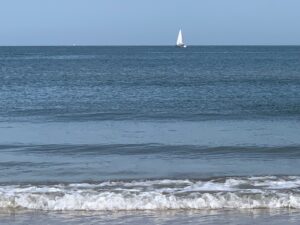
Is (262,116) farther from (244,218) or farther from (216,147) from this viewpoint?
(244,218)

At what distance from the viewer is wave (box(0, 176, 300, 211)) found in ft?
41.0

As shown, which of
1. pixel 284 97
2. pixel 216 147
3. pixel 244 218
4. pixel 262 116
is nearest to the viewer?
pixel 244 218

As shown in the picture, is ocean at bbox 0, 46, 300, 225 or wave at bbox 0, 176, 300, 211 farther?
wave at bbox 0, 176, 300, 211

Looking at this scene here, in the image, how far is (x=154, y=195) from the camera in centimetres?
1302

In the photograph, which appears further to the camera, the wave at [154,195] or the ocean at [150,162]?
the wave at [154,195]

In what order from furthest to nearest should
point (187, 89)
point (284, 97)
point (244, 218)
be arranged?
point (187, 89) → point (284, 97) → point (244, 218)

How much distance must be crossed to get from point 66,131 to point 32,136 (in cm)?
176

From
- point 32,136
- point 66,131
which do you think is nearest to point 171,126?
point 66,131

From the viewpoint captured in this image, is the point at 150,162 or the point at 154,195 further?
the point at 150,162

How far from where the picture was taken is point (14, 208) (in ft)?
41.0

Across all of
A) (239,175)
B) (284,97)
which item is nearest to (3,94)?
(284,97)

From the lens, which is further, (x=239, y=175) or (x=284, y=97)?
(x=284, y=97)

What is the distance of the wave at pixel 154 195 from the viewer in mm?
12484

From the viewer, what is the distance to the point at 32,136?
874 inches
